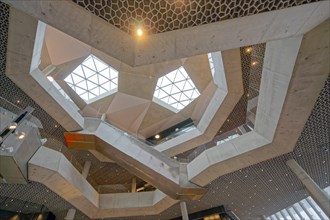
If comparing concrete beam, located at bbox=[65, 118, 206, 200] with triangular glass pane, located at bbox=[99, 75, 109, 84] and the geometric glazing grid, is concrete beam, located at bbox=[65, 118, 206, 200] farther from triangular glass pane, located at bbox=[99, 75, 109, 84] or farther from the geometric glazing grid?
the geometric glazing grid

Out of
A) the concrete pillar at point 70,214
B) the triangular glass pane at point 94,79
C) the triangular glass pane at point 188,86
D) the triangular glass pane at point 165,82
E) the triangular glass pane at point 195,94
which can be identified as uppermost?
the triangular glass pane at point 94,79

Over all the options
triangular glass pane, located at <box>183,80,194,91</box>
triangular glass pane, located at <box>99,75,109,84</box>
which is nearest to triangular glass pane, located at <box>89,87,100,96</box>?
triangular glass pane, located at <box>99,75,109,84</box>

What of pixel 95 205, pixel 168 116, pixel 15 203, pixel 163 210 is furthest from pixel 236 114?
pixel 15 203

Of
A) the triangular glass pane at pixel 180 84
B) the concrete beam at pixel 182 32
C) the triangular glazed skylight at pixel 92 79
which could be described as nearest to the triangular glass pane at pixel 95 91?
the triangular glazed skylight at pixel 92 79

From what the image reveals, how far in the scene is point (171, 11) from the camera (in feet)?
15.3

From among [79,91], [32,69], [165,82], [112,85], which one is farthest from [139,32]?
[79,91]

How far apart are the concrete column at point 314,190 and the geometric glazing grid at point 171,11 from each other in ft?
32.5

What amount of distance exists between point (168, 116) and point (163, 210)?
1050 centimetres

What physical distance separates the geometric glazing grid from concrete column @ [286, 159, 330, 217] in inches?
389

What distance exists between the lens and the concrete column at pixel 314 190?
9875 mm

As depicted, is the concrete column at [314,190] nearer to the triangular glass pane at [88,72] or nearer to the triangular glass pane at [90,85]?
the triangular glass pane at [90,85]

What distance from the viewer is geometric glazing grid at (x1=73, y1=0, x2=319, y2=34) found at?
14.9 ft

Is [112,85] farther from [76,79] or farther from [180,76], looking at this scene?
[180,76]

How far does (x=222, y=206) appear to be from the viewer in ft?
54.7
